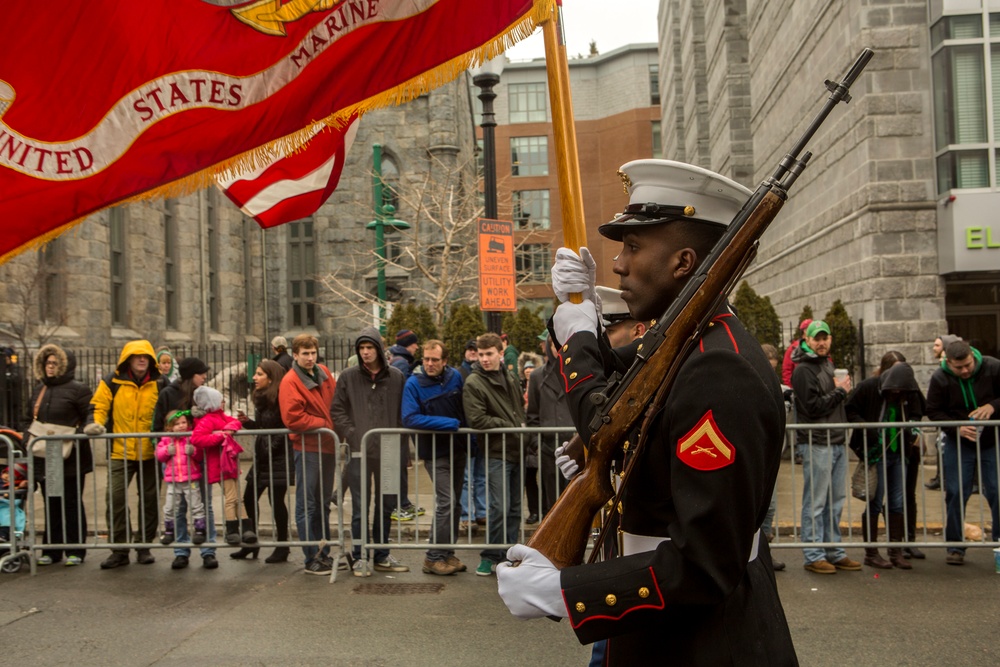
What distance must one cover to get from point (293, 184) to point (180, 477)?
150 inches

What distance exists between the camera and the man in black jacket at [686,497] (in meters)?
1.83

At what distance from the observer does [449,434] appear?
26.4 feet

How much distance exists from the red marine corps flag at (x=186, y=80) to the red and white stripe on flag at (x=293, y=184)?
766 mm

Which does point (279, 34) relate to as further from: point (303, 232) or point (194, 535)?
point (303, 232)

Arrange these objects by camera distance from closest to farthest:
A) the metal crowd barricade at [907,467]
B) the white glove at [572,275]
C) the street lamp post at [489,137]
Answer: the white glove at [572,275]
the metal crowd barricade at [907,467]
the street lamp post at [489,137]

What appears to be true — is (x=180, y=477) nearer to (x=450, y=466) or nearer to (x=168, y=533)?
(x=168, y=533)

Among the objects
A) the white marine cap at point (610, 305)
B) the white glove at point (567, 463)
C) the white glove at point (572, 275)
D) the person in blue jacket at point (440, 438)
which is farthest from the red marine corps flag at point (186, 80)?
the person in blue jacket at point (440, 438)

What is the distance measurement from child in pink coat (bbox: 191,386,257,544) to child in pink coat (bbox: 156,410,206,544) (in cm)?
10

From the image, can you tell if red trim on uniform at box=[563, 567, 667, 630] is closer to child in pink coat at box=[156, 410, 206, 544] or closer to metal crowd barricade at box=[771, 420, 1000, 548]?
metal crowd barricade at box=[771, 420, 1000, 548]

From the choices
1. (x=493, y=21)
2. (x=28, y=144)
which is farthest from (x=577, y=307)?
(x=28, y=144)

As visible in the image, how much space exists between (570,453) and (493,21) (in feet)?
8.69

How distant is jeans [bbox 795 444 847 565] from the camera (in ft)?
25.1

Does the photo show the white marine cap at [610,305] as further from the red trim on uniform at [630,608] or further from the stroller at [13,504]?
the stroller at [13,504]

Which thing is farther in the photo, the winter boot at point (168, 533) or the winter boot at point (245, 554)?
the winter boot at point (245, 554)
